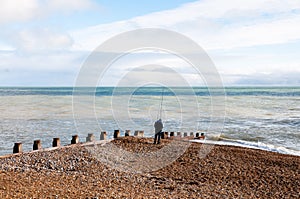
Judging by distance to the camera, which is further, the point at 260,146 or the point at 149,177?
the point at 260,146

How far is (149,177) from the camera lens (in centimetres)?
→ 1012

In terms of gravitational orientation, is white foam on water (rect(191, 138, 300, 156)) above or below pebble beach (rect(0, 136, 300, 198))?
below

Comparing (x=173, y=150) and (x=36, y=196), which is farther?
(x=173, y=150)

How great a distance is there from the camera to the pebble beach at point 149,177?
8086mm

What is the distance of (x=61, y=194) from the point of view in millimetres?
7449

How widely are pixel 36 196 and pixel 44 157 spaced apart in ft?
14.9

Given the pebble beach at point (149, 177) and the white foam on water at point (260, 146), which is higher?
the pebble beach at point (149, 177)

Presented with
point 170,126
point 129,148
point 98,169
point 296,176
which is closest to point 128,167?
point 98,169

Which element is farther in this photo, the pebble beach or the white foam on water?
the white foam on water

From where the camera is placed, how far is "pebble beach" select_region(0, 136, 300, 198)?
8.09 m

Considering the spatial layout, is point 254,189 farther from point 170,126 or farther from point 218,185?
point 170,126

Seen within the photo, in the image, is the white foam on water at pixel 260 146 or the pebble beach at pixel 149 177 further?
the white foam on water at pixel 260 146

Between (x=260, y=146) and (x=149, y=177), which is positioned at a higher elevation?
(x=149, y=177)

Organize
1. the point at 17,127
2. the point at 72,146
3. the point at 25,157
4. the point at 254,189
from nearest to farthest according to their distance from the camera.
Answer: the point at 254,189, the point at 25,157, the point at 72,146, the point at 17,127
